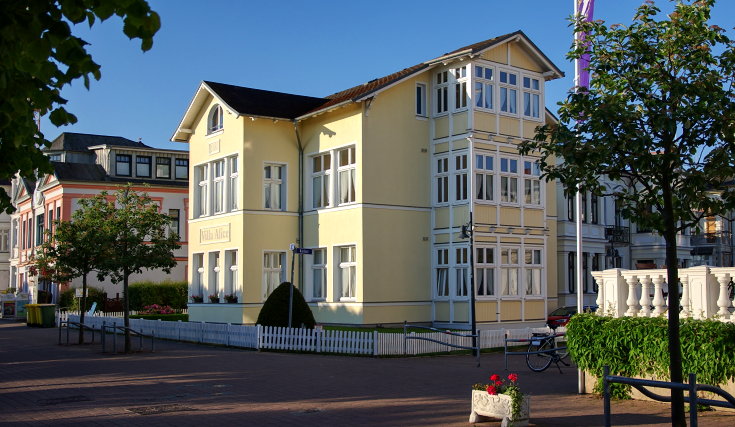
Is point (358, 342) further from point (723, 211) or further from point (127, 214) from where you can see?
point (723, 211)

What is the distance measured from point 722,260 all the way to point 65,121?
183 feet

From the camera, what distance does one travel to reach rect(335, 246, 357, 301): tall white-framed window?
102ft

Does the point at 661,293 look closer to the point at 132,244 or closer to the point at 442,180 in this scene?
the point at 132,244

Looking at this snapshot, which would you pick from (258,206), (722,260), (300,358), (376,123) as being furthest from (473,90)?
(722,260)

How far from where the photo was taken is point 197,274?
36.5m

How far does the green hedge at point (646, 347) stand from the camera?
12266 mm

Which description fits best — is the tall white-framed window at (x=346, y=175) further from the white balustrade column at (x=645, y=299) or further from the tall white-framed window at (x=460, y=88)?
the white balustrade column at (x=645, y=299)

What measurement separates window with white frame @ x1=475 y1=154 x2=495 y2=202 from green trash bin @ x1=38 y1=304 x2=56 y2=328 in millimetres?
23809

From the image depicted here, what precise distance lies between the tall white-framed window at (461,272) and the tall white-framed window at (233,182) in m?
8.99

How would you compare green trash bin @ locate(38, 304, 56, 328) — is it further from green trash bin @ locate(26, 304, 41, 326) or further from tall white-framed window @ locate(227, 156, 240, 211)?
tall white-framed window @ locate(227, 156, 240, 211)

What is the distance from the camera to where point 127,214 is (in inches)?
1027

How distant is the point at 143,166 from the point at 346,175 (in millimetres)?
30546

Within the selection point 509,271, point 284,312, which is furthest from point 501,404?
point 509,271

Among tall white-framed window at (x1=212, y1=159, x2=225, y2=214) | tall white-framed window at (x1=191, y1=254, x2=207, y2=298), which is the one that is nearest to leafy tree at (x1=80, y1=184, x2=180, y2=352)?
tall white-framed window at (x1=212, y1=159, x2=225, y2=214)
